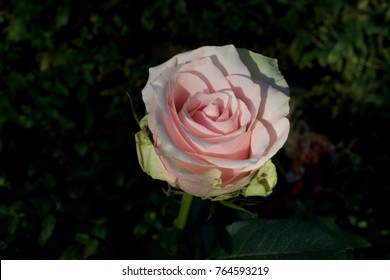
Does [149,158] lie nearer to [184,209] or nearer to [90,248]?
[184,209]

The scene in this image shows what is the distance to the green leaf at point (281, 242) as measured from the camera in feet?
3.07

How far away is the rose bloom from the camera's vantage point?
664 mm

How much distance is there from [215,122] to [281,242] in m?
0.35

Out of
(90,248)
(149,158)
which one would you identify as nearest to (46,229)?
(90,248)

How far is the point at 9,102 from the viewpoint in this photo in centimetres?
127

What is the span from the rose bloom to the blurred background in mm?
351

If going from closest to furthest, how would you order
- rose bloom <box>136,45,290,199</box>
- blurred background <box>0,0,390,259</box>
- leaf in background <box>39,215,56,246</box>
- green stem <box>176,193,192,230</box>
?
rose bloom <box>136,45,290,199</box>, green stem <box>176,193,192,230</box>, leaf in background <box>39,215,56,246</box>, blurred background <box>0,0,390,259</box>

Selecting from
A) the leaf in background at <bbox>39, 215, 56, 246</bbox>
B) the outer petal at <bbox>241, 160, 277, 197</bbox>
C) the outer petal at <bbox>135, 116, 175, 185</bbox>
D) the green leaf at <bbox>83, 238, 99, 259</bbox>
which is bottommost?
the green leaf at <bbox>83, 238, 99, 259</bbox>

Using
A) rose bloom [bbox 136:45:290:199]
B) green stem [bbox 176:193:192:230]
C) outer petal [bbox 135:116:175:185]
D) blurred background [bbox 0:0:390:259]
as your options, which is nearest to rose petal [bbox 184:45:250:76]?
rose bloom [bbox 136:45:290:199]

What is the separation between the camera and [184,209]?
89cm

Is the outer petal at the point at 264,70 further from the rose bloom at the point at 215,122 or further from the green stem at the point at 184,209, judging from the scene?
the green stem at the point at 184,209

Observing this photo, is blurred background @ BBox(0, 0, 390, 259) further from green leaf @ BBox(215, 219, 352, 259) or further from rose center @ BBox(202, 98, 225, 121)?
rose center @ BBox(202, 98, 225, 121)

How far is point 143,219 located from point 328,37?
959mm

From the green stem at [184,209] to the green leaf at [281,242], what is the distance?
0.32 feet
